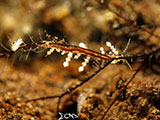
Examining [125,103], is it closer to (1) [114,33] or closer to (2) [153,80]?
(2) [153,80]

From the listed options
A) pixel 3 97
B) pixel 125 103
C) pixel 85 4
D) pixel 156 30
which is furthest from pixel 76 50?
pixel 85 4

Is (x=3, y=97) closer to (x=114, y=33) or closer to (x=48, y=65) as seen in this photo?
(x=48, y=65)

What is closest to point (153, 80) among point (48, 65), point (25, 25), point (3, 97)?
point (3, 97)

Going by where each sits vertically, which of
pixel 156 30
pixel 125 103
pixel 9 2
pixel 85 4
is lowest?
pixel 125 103

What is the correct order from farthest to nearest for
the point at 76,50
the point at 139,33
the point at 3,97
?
1. the point at 139,33
2. the point at 3,97
3. the point at 76,50

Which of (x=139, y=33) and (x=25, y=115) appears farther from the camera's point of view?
(x=139, y=33)

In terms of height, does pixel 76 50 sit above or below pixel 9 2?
below

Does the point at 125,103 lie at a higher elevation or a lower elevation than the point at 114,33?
lower

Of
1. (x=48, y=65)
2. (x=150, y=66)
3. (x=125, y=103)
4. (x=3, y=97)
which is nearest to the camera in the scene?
(x=125, y=103)

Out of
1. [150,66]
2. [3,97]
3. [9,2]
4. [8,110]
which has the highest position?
[9,2]
